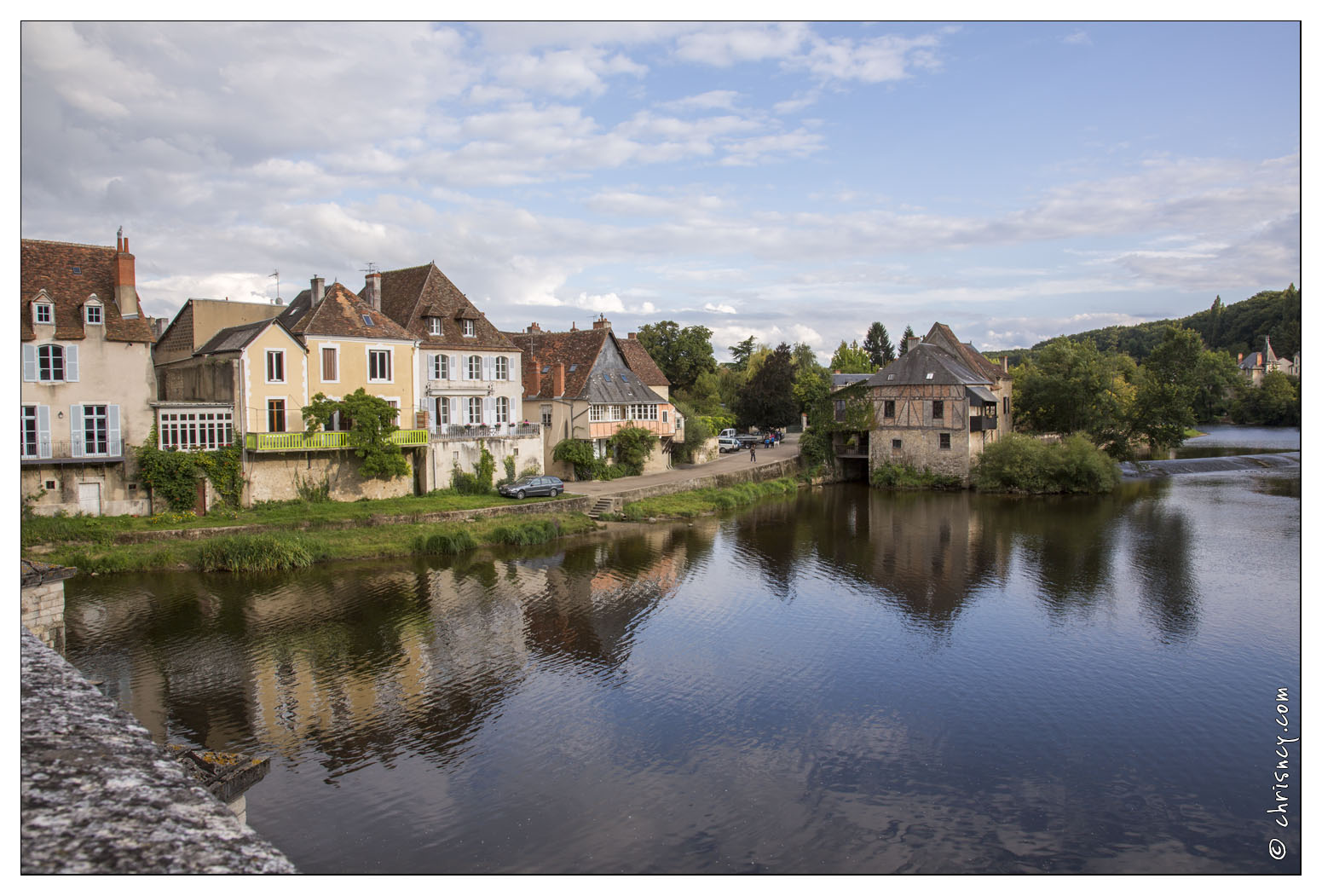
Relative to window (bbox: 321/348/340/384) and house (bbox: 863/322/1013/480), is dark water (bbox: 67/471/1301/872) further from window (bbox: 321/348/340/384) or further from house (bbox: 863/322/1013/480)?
house (bbox: 863/322/1013/480)

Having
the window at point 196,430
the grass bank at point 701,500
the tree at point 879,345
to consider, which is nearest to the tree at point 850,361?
the tree at point 879,345

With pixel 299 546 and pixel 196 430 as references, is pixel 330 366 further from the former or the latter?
pixel 299 546

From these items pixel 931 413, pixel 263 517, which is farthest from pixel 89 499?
pixel 931 413

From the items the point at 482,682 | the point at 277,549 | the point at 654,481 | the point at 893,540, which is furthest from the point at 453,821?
the point at 654,481

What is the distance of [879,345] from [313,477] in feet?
228

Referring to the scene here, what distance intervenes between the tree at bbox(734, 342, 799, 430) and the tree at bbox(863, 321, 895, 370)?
90.1 feet

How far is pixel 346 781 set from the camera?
39.9 feet

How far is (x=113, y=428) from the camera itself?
1029 inches

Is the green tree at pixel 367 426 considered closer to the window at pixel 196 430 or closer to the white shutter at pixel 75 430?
the window at pixel 196 430

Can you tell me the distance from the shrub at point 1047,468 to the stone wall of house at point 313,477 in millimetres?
30650

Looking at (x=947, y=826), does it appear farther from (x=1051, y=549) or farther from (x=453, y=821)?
(x=1051, y=549)

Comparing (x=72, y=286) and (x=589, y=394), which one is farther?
(x=589, y=394)

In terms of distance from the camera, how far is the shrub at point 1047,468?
43.2 metres

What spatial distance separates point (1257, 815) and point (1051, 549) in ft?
61.0
